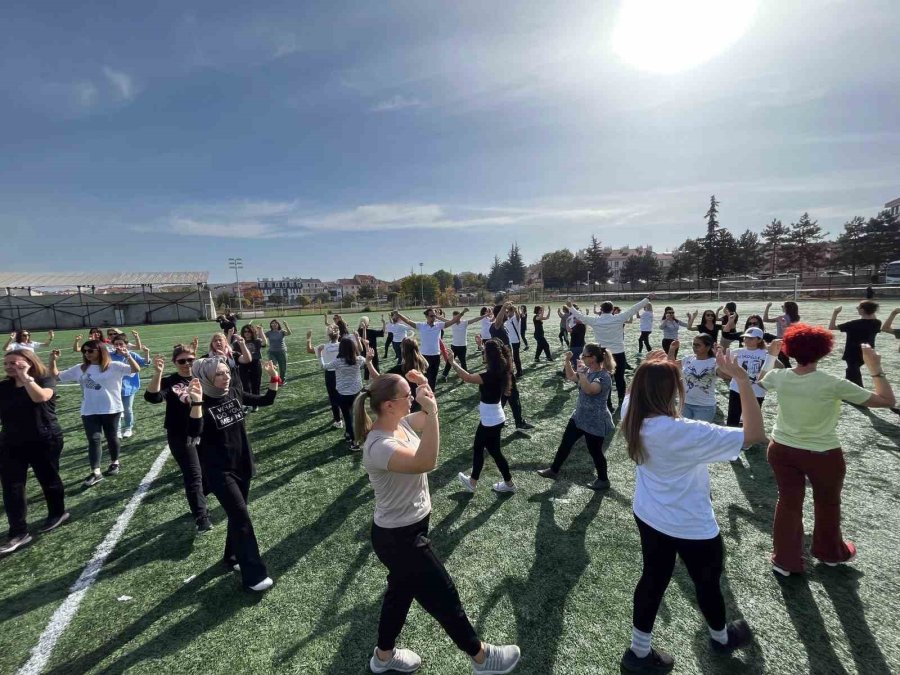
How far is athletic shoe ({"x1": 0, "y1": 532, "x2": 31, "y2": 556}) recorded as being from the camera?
445 centimetres

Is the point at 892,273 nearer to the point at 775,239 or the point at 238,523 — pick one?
the point at 775,239

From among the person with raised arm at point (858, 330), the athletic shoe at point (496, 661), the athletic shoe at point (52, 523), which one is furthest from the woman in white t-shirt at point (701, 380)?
the athletic shoe at point (52, 523)

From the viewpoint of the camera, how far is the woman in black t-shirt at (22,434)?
4.38 m

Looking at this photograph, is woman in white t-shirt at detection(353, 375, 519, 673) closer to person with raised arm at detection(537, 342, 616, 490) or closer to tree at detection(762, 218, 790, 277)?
person with raised arm at detection(537, 342, 616, 490)

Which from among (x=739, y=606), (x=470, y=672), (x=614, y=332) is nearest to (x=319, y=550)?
(x=470, y=672)

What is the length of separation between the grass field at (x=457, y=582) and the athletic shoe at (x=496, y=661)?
21 centimetres

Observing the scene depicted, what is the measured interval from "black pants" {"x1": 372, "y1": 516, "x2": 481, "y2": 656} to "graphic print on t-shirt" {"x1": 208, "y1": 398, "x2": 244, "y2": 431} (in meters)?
2.01

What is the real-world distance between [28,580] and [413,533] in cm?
449

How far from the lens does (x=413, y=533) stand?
2561 mm

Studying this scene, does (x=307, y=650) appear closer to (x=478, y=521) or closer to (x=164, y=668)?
(x=164, y=668)

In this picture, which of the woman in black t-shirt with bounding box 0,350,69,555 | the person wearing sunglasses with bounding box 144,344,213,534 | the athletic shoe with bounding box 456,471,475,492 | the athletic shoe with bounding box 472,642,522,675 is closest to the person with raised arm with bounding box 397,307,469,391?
the athletic shoe with bounding box 456,471,475,492

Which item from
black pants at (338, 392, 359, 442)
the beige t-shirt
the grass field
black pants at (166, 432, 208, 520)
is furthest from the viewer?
black pants at (338, 392, 359, 442)

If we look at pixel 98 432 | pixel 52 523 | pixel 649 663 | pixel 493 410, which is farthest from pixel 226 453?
pixel 98 432

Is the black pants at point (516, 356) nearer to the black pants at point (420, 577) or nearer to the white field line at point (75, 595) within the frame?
the white field line at point (75, 595)
